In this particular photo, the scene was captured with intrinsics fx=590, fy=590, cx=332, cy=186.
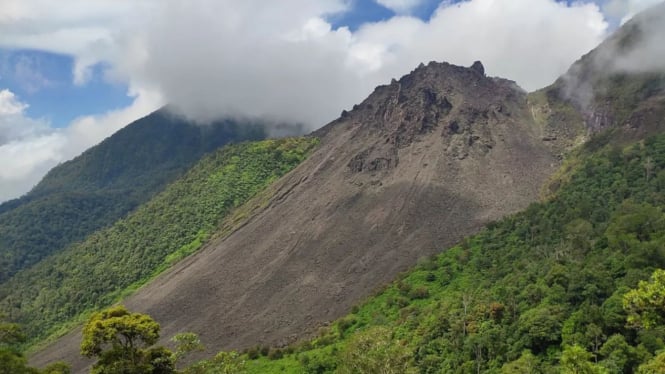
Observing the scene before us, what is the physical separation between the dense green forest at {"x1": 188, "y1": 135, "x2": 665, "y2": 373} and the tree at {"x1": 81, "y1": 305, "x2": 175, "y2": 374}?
319cm

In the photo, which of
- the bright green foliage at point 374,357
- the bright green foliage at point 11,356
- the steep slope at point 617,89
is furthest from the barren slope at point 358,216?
the bright green foliage at point 11,356

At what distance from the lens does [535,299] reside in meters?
56.3

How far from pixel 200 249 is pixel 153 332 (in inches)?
3649

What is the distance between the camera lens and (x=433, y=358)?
55062mm

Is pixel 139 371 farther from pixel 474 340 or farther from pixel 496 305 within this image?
pixel 496 305

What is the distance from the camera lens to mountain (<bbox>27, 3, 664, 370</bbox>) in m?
78.5

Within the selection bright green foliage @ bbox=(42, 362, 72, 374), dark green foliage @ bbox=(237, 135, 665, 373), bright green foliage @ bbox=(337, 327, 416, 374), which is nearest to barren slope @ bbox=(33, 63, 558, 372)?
dark green foliage @ bbox=(237, 135, 665, 373)

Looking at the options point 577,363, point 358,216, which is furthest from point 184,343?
point 358,216

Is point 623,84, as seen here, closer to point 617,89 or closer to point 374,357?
point 617,89

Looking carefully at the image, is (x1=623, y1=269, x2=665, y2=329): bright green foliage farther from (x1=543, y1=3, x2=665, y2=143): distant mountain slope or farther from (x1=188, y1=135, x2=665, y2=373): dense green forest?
(x1=543, y1=3, x2=665, y2=143): distant mountain slope

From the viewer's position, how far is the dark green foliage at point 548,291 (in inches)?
1768

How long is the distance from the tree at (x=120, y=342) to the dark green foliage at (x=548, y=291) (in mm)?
10102

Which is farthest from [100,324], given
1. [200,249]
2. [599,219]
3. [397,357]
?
[200,249]

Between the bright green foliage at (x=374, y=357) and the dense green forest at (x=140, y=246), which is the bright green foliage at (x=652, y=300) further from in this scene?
the dense green forest at (x=140, y=246)
